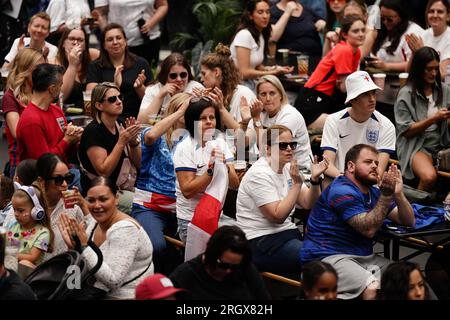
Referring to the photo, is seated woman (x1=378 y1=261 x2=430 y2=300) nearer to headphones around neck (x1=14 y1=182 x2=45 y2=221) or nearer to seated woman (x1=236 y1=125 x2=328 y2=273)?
seated woman (x1=236 y1=125 x2=328 y2=273)

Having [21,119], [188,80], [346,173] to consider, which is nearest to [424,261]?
[346,173]

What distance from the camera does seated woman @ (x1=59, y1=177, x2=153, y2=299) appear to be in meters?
7.44

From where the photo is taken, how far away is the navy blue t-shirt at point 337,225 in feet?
25.7

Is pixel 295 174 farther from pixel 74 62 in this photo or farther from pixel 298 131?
pixel 74 62

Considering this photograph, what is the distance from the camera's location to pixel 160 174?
29.9 ft

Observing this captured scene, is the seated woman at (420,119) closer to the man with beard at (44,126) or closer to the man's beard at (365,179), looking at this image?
the man's beard at (365,179)

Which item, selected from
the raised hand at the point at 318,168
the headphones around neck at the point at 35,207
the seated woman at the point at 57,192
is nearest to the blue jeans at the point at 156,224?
the seated woman at the point at 57,192

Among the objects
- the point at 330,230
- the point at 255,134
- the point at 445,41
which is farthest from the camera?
the point at 445,41

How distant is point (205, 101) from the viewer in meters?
8.97

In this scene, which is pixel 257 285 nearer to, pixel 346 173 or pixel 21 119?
pixel 346 173

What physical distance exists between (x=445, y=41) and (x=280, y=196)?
4.42m

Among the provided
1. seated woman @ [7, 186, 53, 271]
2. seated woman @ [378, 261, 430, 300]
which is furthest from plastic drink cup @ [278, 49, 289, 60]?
seated woman @ [378, 261, 430, 300]

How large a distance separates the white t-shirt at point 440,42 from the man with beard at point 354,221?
4.14 meters

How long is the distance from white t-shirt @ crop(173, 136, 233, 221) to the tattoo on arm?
4.17 ft
